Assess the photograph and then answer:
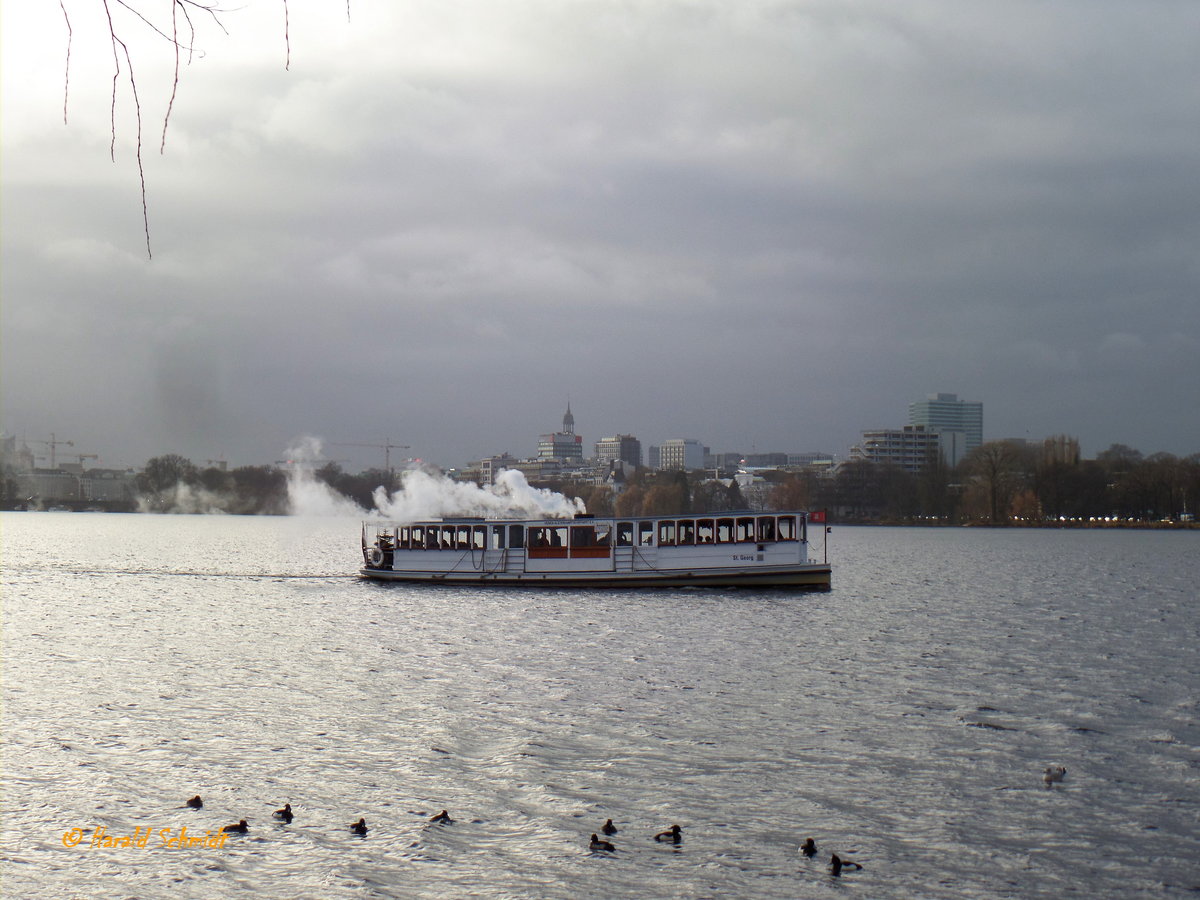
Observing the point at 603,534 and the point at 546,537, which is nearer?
the point at 603,534

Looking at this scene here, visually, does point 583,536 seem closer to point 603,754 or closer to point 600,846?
point 603,754

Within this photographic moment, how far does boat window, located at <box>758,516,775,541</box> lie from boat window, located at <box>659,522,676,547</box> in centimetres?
587

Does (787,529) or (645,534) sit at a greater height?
(787,529)

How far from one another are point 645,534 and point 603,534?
3.20 metres

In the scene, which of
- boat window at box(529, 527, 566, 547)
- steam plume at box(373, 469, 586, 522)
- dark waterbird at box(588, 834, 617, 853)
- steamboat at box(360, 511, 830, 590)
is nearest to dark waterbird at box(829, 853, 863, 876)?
dark waterbird at box(588, 834, 617, 853)

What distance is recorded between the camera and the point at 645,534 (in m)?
76.2

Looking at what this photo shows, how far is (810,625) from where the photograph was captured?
59.1 m

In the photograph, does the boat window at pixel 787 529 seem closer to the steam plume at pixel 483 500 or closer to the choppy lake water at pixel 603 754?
the choppy lake water at pixel 603 754

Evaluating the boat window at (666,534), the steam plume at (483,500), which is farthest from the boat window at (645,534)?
the steam plume at (483,500)

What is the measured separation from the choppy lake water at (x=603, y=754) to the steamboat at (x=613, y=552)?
10068 millimetres

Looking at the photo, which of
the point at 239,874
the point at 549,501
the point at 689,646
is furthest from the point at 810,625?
the point at 549,501

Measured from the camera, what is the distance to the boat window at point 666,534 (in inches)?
2950

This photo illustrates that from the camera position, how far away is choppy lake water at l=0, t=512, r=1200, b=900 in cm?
2050

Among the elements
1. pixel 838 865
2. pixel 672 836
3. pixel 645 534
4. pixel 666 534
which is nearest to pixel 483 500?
pixel 645 534
